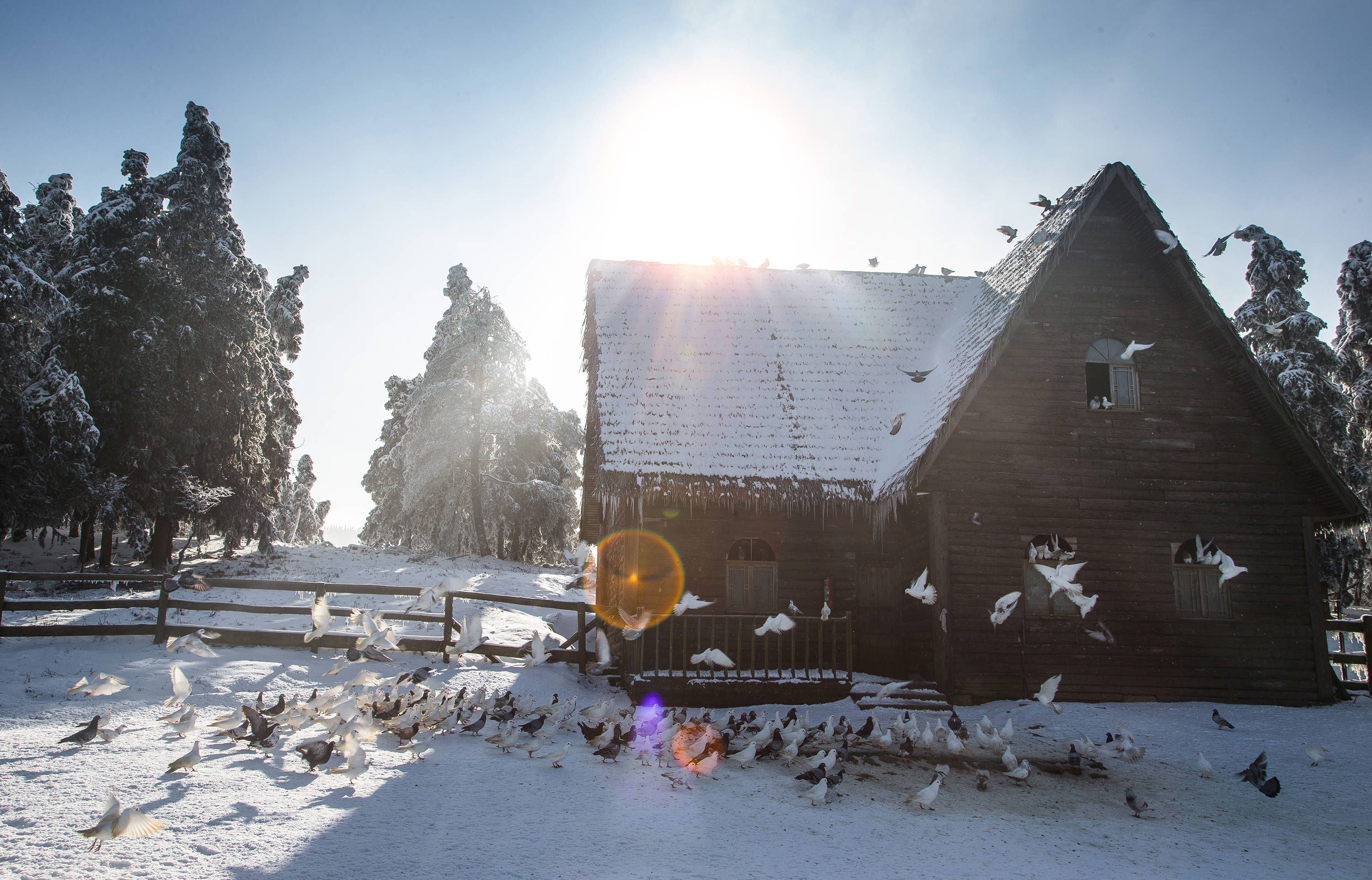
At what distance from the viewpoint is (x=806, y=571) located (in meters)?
14.1

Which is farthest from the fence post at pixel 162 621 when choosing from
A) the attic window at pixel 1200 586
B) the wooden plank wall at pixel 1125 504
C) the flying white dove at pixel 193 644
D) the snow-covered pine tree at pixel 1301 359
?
the snow-covered pine tree at pixel 1301 359

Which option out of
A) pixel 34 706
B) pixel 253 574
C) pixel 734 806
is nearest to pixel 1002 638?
pixel 734 806

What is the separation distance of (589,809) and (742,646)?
6991mm

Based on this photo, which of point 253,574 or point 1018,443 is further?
point 253,574

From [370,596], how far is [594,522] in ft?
21.6

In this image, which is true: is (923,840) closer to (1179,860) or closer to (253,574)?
(1179,860)

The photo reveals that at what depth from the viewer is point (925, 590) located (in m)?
12.0

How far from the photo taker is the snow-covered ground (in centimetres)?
533

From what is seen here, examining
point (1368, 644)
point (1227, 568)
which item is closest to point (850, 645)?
point (1227, 568)

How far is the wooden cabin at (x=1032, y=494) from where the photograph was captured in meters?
12.6

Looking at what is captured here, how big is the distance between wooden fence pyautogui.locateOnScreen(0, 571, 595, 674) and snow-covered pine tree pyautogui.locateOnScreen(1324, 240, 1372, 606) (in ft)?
87.6

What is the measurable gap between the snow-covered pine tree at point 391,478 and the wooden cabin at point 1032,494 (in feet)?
76.0

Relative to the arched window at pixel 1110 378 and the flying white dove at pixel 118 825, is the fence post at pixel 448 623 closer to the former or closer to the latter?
the flying white dove at pixel 118 825

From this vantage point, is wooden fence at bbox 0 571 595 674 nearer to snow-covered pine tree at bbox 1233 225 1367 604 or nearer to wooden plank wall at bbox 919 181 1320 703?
wooden plank wall at bbox 919 181 1320 703
